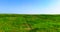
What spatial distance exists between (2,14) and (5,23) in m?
0.77

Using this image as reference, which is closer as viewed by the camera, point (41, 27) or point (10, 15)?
point (41, 27)

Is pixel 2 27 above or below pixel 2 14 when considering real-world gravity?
below

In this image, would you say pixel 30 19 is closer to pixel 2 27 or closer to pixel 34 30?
pixel 34 30

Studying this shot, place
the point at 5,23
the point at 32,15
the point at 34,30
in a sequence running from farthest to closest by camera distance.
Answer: the point at 32,15 → the point at 5,23 → the point at 34,30

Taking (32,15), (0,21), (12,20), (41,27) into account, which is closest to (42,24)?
(41,27)

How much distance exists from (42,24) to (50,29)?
0.47 meters

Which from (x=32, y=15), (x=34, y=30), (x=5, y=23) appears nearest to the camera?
(x=34, y=30)

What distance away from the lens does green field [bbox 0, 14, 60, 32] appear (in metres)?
5.03

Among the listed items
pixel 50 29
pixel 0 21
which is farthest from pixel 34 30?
pixel 0 21

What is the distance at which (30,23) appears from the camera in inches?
212

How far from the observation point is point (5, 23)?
5.38m

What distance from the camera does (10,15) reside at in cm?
626

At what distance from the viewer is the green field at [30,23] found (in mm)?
5027

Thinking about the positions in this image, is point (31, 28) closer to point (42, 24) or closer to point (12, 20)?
point (42, 24)
